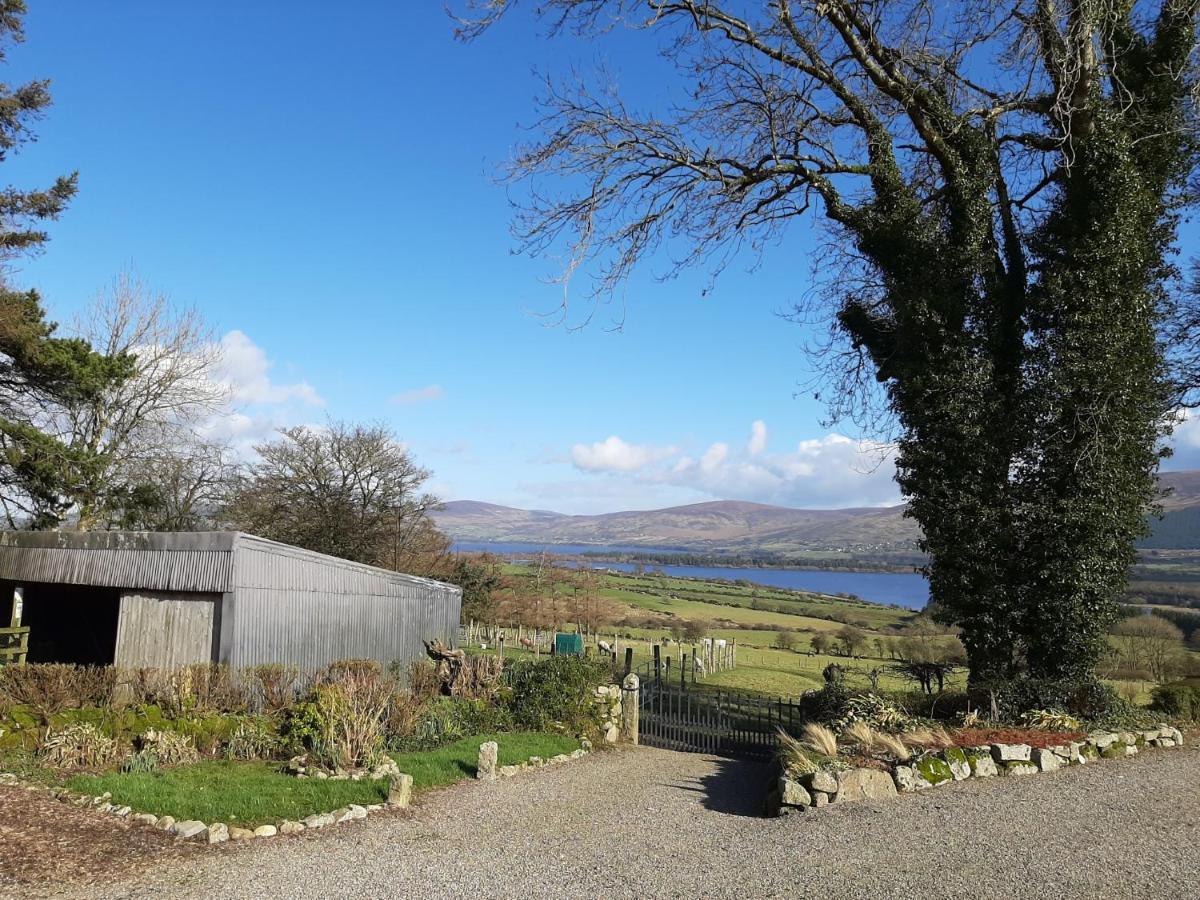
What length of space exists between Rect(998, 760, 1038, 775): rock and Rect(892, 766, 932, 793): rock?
1141 millimetres

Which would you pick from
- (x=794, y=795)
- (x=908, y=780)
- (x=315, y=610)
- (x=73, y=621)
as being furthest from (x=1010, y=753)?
(x=73, y=621)

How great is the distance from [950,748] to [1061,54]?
11292 millimetres

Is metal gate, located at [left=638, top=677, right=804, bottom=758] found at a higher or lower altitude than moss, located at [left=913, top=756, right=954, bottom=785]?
lower

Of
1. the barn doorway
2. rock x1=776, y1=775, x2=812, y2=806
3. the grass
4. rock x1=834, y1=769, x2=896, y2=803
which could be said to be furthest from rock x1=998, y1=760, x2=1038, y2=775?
the barn doorway

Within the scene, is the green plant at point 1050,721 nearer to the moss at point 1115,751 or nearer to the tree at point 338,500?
the moss at point 1115,751

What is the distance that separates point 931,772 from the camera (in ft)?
31.2

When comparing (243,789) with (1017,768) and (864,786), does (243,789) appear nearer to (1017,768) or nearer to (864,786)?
(864,786)

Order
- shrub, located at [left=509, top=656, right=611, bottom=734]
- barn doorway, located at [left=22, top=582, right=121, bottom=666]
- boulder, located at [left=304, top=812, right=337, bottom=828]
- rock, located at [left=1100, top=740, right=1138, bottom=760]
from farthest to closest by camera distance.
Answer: barn doorway, located at [left=22, top=582, right=121, bottom=666]
shrub, located at [left=509, top=656, right=611, bottom=734]
rock, located at [left=1100, top=740, right=1138, bottom=760]
boulder, located at [left=304, top=812, right=337, bottom=828]

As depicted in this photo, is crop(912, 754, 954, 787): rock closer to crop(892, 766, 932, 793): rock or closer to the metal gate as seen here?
crop(892, 766, 932, 793): rock

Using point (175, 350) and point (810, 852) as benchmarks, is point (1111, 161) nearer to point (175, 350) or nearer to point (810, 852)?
point (810, 852)

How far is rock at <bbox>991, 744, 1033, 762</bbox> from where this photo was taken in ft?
32.4

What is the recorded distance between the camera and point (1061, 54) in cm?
1336

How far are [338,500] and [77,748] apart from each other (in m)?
22.3

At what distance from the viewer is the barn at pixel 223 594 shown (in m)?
13.8
